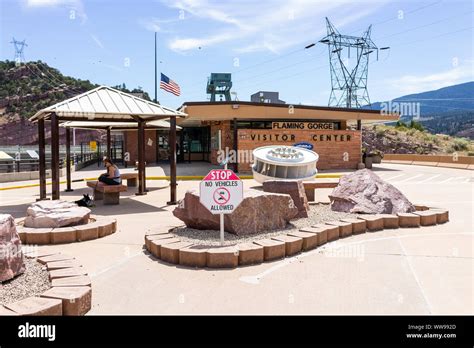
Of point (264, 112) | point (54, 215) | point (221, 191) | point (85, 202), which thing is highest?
point (264, 112)

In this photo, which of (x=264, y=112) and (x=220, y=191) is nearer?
(x=220, y=191)

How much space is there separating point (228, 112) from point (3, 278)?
63.1 feet

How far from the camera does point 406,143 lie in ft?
183

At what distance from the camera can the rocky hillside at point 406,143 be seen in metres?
54.6

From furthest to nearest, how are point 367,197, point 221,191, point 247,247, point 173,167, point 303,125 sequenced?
point 303,125
point 173,167
point 367,197
point 221,191
point 247,247

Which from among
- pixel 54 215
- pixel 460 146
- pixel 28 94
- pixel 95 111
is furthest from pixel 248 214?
pixel 28 94

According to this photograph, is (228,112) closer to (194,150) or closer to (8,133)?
(194,150)

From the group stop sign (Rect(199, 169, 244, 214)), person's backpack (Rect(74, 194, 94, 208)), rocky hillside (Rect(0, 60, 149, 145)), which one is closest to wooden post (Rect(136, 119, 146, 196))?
person's backpack (Rect(74, 194, 94, 208))

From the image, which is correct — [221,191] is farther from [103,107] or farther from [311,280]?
[103,107]

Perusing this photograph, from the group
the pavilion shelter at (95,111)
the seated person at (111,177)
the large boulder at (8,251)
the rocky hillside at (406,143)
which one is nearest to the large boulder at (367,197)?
the pavilion shelter at (95,111)

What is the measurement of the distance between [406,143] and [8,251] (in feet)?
189

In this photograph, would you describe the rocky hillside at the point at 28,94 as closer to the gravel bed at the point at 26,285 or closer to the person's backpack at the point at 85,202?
the person's backpack at the point at 85,202

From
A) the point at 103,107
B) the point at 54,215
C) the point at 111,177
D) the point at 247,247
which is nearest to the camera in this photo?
the point at 247,247
